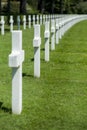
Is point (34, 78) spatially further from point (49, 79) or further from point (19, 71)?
point (19, 71)

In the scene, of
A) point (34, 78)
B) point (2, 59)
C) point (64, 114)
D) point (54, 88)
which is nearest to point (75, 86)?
point (54, 88)

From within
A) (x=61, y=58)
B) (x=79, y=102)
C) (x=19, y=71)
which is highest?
(x=19, y=71)

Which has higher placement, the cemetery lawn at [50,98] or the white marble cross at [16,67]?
the white marble cross at [16,67]

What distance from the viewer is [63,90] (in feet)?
34.9

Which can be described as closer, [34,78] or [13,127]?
[13,127]

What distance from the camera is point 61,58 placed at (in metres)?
17.1

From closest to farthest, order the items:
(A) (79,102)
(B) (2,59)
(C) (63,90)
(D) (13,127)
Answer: (D) (13,127)
(A) (79,102)
(C) (63,90)
(B) (2,59)

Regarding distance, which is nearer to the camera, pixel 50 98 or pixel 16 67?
Answer: pixel 16 67

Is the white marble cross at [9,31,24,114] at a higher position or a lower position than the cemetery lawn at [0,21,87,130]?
higher

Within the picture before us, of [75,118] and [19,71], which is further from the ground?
[19,71]

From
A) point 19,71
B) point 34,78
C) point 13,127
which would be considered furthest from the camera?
point 34,78

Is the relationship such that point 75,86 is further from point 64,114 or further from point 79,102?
point 64,114

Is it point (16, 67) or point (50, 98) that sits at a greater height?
point (16, 67)

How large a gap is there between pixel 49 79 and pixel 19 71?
3.97 meters
